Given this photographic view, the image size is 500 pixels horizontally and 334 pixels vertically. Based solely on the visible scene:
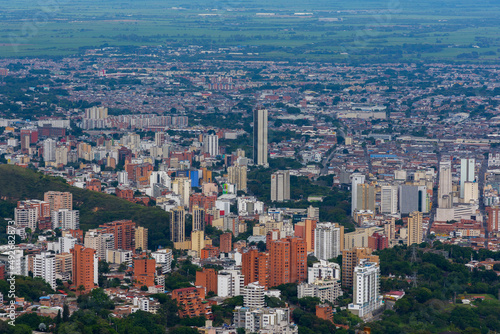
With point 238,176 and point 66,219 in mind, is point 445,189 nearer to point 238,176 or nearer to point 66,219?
point 238,176

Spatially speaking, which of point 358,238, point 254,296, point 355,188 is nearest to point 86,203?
point 355,188

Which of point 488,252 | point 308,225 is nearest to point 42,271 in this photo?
point 308,225

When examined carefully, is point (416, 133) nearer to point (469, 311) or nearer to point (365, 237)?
point (365, 237)

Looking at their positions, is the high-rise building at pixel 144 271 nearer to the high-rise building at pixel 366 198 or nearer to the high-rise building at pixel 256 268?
the high-rise building at pixel 256 268

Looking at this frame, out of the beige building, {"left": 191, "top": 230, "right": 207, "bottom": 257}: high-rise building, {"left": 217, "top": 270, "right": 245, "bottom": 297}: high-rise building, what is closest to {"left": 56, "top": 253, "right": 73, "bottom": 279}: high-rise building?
{"left": 217, "top": 270, "right": 245, "bottom": 297}: high-rise building

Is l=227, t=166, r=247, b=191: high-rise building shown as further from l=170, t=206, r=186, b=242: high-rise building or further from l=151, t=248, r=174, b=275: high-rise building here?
l=151, t=248, r=174, b=275: high-rise building

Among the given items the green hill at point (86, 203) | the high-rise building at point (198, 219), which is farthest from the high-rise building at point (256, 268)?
the high-rise building at point (198, 219)

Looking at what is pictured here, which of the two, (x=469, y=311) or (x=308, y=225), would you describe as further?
(x=308, y=225)
